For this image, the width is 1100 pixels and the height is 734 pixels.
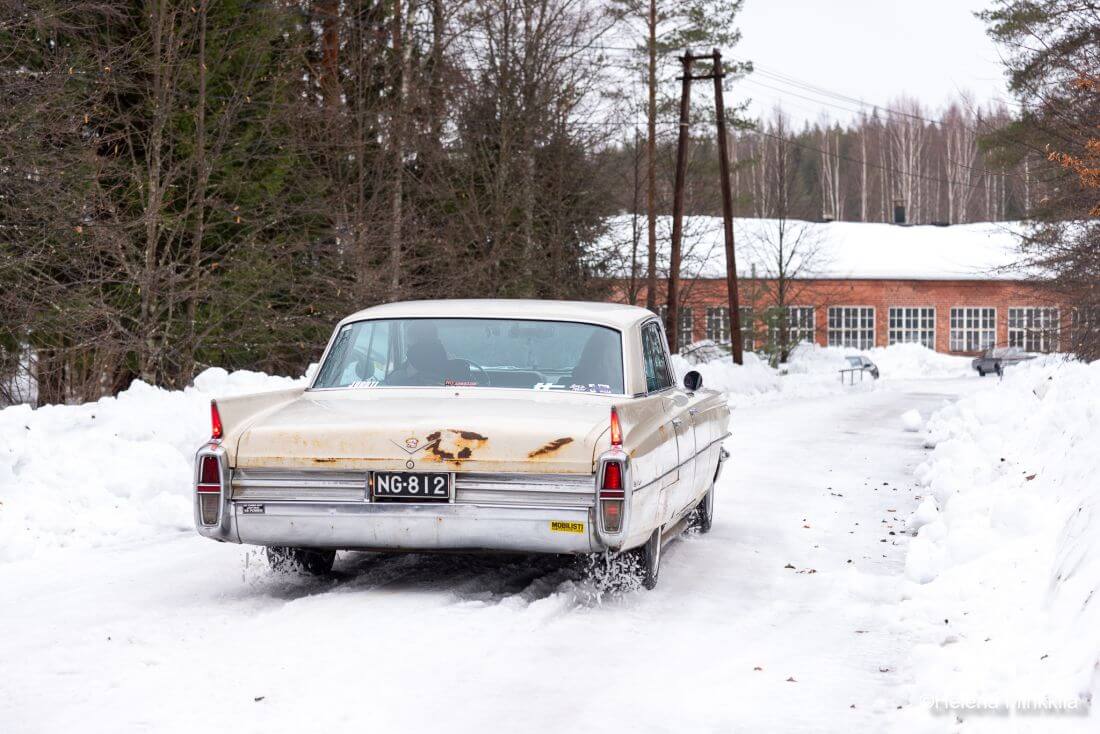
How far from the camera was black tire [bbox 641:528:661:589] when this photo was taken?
23.2ft

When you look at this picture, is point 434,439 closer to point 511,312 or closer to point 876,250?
point 511,312

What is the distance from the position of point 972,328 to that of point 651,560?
6874 cm

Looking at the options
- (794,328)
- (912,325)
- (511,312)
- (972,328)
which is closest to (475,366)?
(511,312)

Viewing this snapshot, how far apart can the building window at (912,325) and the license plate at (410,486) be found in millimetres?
67503

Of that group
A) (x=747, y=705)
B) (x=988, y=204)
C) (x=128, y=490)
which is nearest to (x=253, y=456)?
(x=747, y=705)

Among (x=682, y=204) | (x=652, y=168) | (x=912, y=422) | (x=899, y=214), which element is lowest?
(x=912, y=422)

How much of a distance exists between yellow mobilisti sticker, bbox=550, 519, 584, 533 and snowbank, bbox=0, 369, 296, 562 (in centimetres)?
394

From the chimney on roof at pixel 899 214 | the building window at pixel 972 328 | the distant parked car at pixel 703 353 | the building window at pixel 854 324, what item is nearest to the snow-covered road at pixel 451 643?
the distant parked car at pixel 703 353

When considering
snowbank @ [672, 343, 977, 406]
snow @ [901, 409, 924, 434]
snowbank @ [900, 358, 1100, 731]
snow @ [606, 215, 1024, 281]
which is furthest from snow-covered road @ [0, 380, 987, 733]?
snow @ [606, 215, 1024, 281]

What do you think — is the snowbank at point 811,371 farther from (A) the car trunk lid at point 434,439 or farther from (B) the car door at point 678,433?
(A) the car trunk lid at point 434,439

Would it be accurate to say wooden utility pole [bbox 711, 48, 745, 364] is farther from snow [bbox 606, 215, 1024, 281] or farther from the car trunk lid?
the car trunk lid

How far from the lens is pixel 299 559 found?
7.37 meters

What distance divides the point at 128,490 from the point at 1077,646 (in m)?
7.42

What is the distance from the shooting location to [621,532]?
6.29 metres
